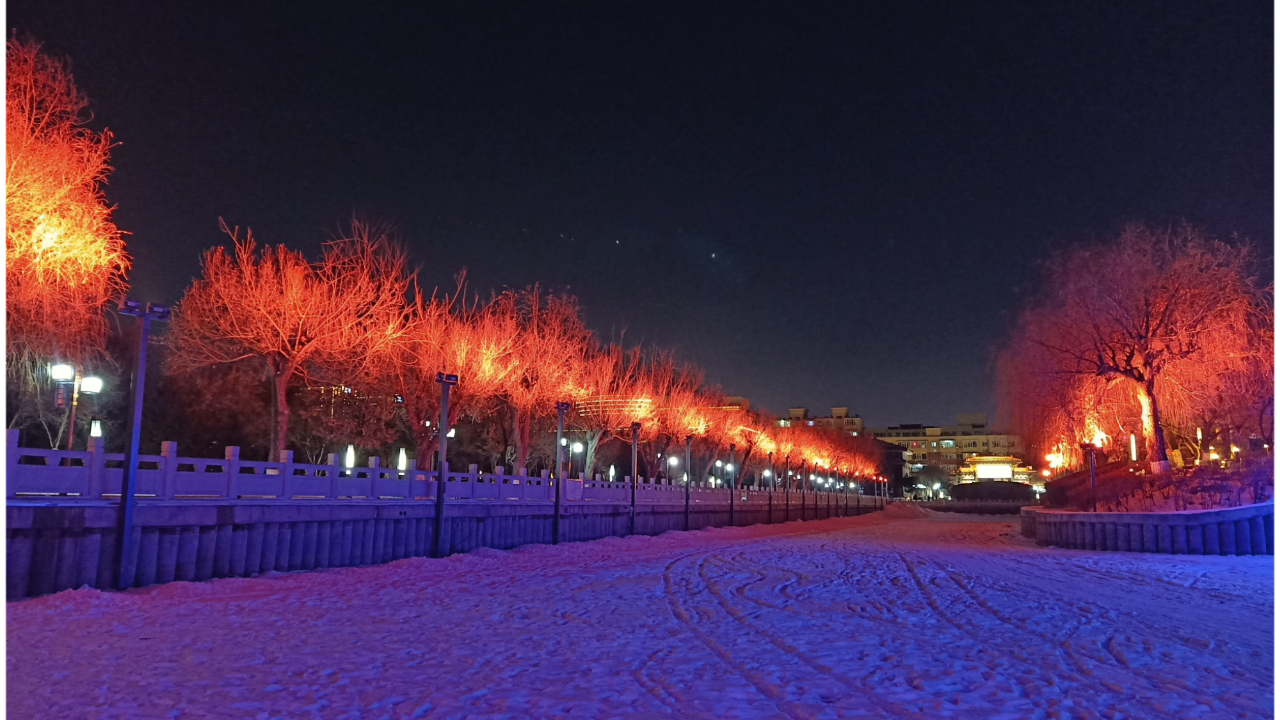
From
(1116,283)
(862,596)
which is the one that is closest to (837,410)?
(1116,283)

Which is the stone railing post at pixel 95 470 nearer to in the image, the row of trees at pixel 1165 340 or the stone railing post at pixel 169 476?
the stone railing post at pixel 169 476

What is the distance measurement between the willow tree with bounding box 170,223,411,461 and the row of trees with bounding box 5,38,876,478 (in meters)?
0.06

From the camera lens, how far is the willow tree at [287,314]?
77.3 feet

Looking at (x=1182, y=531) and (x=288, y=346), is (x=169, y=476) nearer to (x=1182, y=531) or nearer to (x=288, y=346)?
(x=288, y=346)

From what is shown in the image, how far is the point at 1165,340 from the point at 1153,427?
2.81 metres

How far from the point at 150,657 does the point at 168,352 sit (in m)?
27.3

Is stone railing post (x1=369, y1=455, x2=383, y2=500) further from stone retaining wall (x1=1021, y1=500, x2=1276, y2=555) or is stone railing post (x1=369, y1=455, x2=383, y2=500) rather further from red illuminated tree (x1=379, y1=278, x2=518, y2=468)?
stone retaining wall (x1=1021, y1=500, x2=1276, y2=555)

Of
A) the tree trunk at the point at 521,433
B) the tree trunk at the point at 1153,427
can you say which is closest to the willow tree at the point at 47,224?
the tree trunk at the point at 521,433

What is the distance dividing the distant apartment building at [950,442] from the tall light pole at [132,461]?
15467 centimetres

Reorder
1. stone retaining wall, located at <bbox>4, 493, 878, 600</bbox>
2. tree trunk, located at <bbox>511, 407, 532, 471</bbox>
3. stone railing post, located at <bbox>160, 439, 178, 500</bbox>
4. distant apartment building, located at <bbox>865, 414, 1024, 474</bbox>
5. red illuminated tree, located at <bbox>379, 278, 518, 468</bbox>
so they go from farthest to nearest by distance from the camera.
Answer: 1. distant apartment building, located at <bbox>865, 414, 1024, 474</bbox>
2. tree trunk, located at <bbox>511, 407, 532, 471</bbox>
3. red illuminated tree, located at <bbox>379, 278, 518, 468</bbox>
4. stone railing post, located at <bbox>160, 439, 178, 500</bbox>
5. stone retaining wall, located at <bbox>4, 493, 878, 600</bbox>

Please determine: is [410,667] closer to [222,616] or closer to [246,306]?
[222,616]

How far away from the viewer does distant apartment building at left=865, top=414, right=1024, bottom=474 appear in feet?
538

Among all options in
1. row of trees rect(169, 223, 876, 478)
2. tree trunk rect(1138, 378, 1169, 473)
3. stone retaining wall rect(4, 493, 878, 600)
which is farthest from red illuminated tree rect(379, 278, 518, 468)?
tree trunk rect(1138, 378, 1169, 473)

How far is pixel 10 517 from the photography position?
10.7 metres
